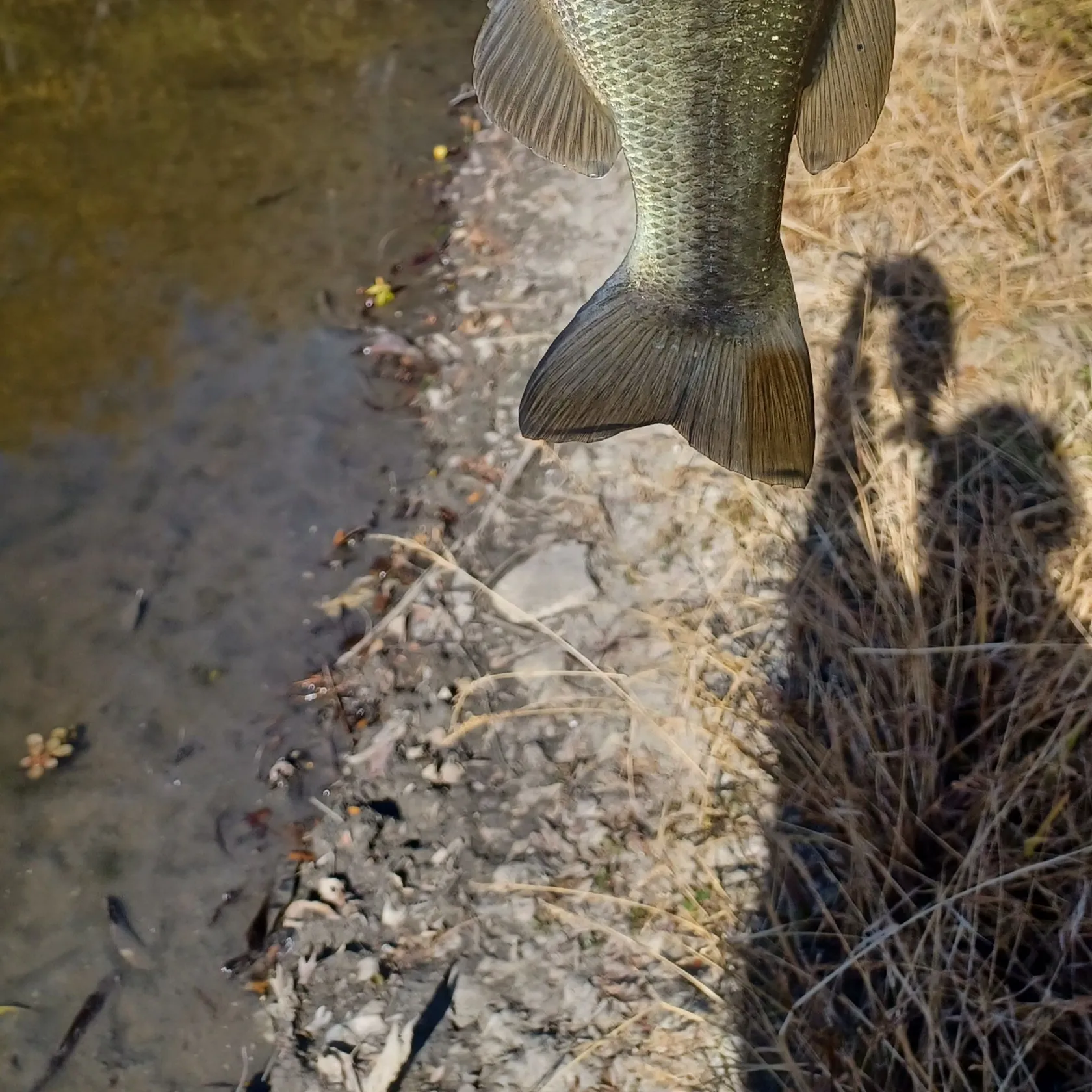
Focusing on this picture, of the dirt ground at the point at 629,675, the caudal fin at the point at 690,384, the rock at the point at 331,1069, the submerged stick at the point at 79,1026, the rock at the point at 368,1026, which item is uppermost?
the caudal fin at the point at 690,384

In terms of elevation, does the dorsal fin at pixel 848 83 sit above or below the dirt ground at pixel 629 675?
above

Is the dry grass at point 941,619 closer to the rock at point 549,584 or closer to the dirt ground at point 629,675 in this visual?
the dirt ground at point 629,675

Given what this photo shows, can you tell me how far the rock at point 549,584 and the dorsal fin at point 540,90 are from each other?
1.64 meters

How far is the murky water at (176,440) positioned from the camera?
8.41 ft

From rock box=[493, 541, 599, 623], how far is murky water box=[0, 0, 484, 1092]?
0.62 m

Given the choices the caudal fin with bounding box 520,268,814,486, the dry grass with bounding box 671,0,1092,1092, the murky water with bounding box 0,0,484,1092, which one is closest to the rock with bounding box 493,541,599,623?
the dry grass with bounding box 671,0,1092,1092

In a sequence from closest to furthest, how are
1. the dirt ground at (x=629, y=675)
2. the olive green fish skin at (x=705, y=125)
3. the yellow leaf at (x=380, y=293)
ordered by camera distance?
the olive green fish skin at (x=705, y=125)
the dirt ground at (x=629, y=675)
the yellow leaf at (x=380, y=293)

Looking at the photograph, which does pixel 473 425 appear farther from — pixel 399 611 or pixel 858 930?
pixel 858 930

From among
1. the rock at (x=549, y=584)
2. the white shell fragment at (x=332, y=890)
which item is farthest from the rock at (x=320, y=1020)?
the rock at (x=549, y=584)

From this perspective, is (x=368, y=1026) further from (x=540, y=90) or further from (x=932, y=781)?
(x=540, y=90)

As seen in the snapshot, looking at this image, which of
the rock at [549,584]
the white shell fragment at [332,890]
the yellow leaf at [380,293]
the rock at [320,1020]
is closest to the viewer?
the rock at [320,1020]

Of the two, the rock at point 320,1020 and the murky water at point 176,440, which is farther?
the murky water at point 176,440

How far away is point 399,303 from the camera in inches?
152

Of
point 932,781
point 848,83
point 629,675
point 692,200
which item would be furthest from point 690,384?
point 629,675
